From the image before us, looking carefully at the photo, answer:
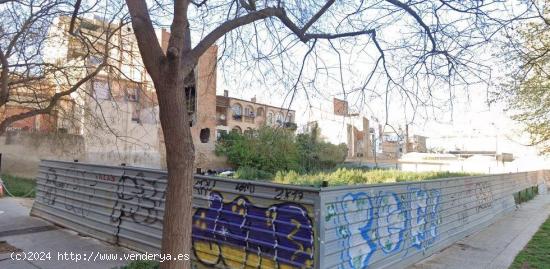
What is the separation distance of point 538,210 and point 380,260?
A: 14785 mm

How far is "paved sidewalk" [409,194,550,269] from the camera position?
25.5 ft

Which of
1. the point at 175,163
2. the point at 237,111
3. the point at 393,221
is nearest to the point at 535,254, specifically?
the point at 393,221

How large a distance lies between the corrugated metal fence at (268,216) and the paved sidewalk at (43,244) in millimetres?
280

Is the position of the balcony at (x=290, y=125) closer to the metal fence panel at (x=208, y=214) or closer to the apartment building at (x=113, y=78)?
the apartment building at (x=113, y=78)

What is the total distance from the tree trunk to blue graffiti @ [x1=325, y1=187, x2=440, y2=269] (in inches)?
89.7

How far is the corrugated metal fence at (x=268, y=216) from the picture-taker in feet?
18.0

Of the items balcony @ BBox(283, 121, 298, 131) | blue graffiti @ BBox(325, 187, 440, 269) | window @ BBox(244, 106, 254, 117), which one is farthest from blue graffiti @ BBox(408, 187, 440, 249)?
window @ BBox(244, 106, 254, 117)

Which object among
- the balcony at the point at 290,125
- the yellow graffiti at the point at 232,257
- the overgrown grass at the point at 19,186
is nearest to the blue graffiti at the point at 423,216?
the balcony at the point at 290,125

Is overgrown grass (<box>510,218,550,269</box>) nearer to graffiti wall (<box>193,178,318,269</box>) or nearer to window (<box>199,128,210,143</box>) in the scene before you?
graffiti wall (<box>193,178,318,269</box>)

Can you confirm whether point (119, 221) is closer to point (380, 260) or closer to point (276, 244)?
point (276, 244)

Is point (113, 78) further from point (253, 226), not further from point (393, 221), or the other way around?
point (393, 221)

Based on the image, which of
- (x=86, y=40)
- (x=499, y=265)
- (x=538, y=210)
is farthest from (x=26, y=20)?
(x=538, y=210)

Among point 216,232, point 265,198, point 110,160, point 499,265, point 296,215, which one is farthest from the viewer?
point 110,160

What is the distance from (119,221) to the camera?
798cm
